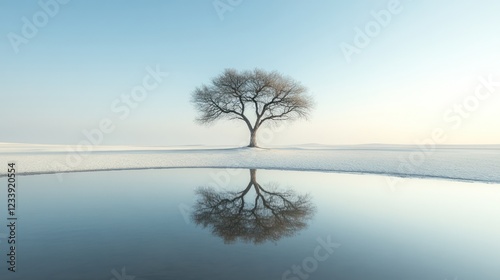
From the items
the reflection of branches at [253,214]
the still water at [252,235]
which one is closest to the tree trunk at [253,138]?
the reflection of branches at [253,214]

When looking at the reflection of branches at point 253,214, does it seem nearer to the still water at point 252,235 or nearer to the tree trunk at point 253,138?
the still water at point 252,235

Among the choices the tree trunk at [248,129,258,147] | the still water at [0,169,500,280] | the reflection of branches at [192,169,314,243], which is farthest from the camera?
the tree trunk at [248,129,258,147]

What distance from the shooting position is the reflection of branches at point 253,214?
786 centimetres

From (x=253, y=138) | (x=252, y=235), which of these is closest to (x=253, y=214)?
(x=252, y=235)

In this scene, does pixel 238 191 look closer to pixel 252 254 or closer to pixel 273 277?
pixel 252 254

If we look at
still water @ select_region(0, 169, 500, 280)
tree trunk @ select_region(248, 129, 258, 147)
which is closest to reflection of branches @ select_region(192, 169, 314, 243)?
still water @ select_region(0, 169, 500, 280)

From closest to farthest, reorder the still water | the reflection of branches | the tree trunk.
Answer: the still water → the reflection of branches → the tree trunk

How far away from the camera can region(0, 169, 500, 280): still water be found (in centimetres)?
555

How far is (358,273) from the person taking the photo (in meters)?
5.51

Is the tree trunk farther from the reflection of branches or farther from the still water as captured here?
the still water

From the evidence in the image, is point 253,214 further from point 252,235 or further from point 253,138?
point 253,138

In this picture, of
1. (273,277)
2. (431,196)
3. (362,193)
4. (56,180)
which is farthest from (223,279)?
(56,180)

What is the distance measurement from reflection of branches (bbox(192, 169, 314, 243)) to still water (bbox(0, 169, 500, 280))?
4 cm

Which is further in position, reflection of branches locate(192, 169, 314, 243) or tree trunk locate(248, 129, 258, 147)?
tree trunk locate(248, 129, 258, 147)
